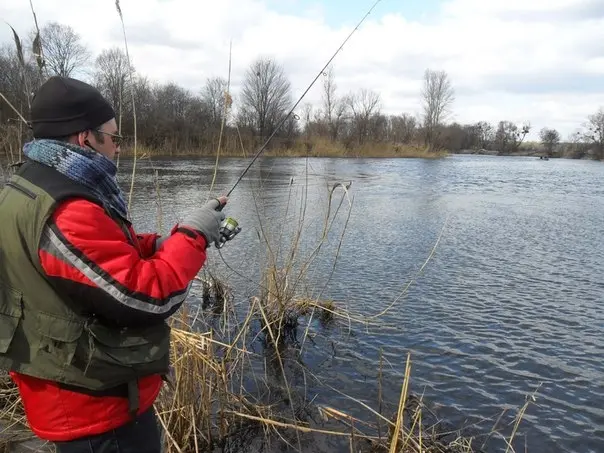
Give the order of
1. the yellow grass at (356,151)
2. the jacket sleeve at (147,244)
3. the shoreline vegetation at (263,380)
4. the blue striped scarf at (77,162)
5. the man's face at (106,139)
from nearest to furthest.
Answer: the blue striped scarf at (77,162), the man's face at (106,139), the jacket sleeve at (147,244), the shoreline vegetation at (263,380), the yellow grass at (356,151)

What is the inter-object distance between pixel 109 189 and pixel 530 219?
13.6 metres

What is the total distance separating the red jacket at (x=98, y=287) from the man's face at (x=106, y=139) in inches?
11.7

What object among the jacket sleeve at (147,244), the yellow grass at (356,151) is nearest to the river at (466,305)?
the jacket sleeve at (147,244)

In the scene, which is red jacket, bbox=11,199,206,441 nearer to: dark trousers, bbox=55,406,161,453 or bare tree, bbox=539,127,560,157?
dark trousers, bbox=55,406,161,453

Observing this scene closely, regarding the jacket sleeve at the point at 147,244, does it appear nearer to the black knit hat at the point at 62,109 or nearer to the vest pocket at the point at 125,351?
the vest pocket at the point at 125,351

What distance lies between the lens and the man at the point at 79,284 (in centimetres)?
153

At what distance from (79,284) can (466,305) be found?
6166 mm

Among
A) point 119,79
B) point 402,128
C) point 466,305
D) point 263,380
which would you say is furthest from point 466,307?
point 402,128

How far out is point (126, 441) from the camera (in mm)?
1794

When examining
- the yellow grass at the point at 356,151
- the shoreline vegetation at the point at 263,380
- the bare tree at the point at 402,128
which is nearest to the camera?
the shoreline vegetation at the point at 263,380

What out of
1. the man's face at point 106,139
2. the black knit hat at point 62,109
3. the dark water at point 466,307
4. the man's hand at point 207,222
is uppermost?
the black knit hat at point 62,109

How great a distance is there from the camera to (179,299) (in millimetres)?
1714

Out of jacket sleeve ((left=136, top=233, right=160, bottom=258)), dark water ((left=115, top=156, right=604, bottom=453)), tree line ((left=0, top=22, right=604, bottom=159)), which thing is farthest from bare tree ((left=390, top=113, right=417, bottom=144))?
jacket sleeve ((left=136, top=233, right=160, bottom=258))

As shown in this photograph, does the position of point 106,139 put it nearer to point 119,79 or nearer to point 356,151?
point 119,79
